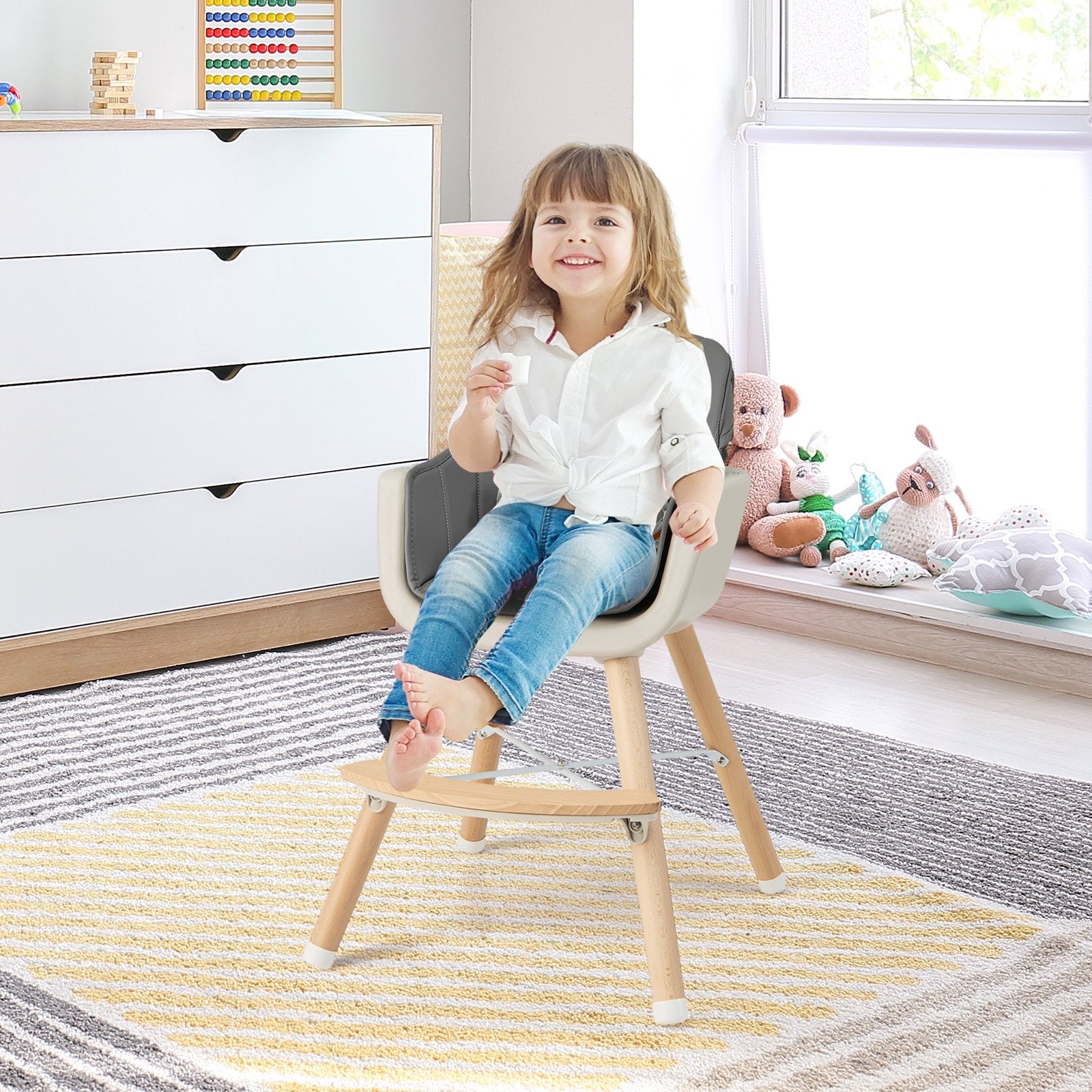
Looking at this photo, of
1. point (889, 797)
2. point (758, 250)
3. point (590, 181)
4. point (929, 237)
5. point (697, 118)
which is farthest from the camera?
point (758, 250)

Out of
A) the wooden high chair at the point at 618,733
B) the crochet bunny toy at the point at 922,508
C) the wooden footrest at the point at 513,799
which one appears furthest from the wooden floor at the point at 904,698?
the wooden footrest at the point at 513,799

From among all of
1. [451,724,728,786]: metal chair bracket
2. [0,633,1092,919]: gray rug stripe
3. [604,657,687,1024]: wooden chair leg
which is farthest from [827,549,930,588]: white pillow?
[604,657,687,1024]: wooden chair leg

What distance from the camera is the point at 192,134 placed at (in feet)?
8.02

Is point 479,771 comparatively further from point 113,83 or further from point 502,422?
point 113,83

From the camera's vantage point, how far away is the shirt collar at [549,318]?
179 cm

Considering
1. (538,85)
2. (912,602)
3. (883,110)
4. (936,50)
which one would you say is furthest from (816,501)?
(538,85)

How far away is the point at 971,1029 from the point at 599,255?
863mm

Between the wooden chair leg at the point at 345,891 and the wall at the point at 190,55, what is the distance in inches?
69.8

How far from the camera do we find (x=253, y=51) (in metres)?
2.80

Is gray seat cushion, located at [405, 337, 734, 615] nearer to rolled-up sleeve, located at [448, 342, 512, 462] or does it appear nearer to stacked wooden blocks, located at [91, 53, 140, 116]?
rolled-up sleeve, located at [448, 342, 512, 462]

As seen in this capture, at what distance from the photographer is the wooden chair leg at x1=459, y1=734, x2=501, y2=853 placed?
183 centimetres

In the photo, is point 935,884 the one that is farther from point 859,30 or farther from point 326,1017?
point 859,30

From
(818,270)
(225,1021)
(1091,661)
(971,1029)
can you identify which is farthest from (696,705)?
(818,270)

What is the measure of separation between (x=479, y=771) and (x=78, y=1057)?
59 cm
